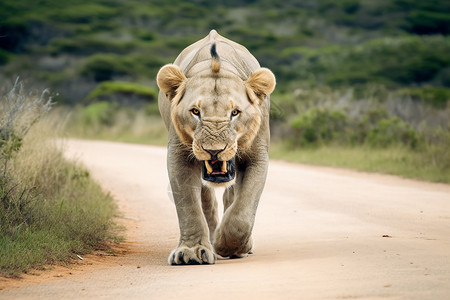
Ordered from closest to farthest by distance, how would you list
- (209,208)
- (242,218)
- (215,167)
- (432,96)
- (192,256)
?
1. (215,167)
2. (192,256)
3. (242,218)
4. (209,208)
5. (432,96)

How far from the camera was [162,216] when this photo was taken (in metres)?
11.4

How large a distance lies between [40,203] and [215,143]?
2.82 metres

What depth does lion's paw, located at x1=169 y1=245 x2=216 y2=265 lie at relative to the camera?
22.7 feet

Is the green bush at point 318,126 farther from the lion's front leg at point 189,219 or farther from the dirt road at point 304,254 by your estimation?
the lion's front leg at point 189,219

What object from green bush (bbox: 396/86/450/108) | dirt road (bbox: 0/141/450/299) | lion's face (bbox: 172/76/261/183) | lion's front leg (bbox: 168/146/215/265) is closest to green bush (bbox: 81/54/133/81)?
green bush (bbox: 396/86/450/108)

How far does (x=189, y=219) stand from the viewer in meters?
7.14

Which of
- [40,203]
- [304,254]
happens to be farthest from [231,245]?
[40,203]

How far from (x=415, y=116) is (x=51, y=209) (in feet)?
52.3

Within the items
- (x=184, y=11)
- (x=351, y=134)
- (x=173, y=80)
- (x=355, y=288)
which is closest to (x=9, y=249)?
(x=173, y=80)

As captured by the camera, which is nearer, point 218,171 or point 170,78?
point 218,171

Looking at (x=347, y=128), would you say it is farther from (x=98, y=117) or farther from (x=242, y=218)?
(x=242, y=218)

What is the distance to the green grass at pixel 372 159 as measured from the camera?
1593cm

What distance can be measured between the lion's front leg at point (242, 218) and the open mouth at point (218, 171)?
414 millimetres

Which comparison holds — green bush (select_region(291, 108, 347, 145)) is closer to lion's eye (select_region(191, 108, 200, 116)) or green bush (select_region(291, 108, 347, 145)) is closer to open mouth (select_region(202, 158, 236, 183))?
open mouth (select_region(202, 158, 236, 183))
